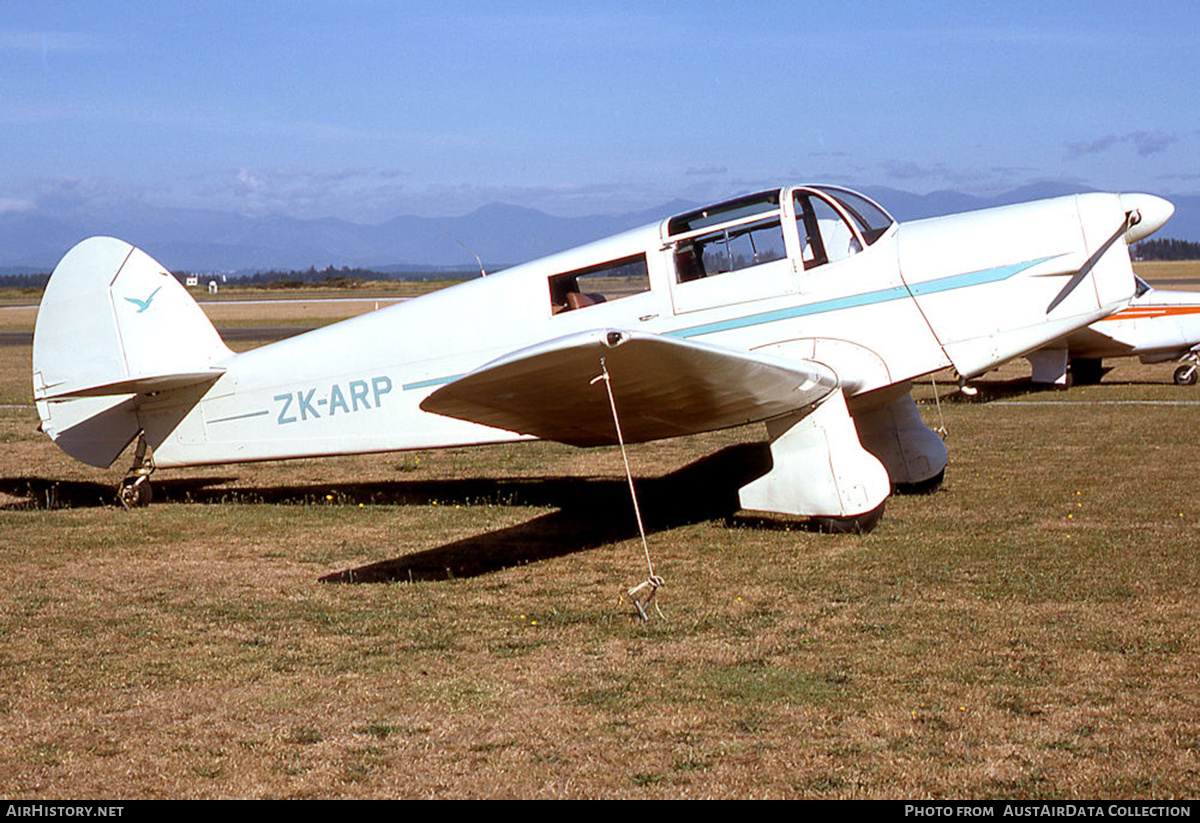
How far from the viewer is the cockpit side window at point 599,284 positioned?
8562mm

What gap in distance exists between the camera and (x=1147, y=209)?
841 centimetres

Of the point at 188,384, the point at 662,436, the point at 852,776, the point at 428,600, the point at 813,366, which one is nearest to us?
the point at 852,776

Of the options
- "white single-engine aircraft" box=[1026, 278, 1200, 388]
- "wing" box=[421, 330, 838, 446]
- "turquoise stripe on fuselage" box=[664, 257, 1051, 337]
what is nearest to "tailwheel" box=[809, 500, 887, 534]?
"wing" box=[421, 330, 838, 446]

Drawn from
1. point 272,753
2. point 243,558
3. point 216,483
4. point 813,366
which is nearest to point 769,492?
point 813,366

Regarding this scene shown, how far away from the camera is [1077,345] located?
18.0 m

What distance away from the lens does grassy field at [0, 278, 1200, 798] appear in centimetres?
420

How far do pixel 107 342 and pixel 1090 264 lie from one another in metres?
8.18

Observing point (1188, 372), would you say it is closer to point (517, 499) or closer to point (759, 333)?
point (759, 333)

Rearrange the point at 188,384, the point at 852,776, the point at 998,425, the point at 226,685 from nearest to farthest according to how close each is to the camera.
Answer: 1. the point at 852,776
2. the point at 226,685
3. the point at 188,384
4. the point at 998,425

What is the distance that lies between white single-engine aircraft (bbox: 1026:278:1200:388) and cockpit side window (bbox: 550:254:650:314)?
36.8 feet

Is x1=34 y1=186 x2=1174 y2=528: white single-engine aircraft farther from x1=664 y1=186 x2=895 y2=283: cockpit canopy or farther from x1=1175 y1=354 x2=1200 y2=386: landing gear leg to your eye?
x1=1175 y1=354 x2=1200 y2=386: landing gear leg

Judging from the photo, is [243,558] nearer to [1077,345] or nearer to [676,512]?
[676,512]

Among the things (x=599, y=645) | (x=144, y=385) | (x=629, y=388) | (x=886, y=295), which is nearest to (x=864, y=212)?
(x=886, y=295)

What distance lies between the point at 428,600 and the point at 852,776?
11.2 feet
